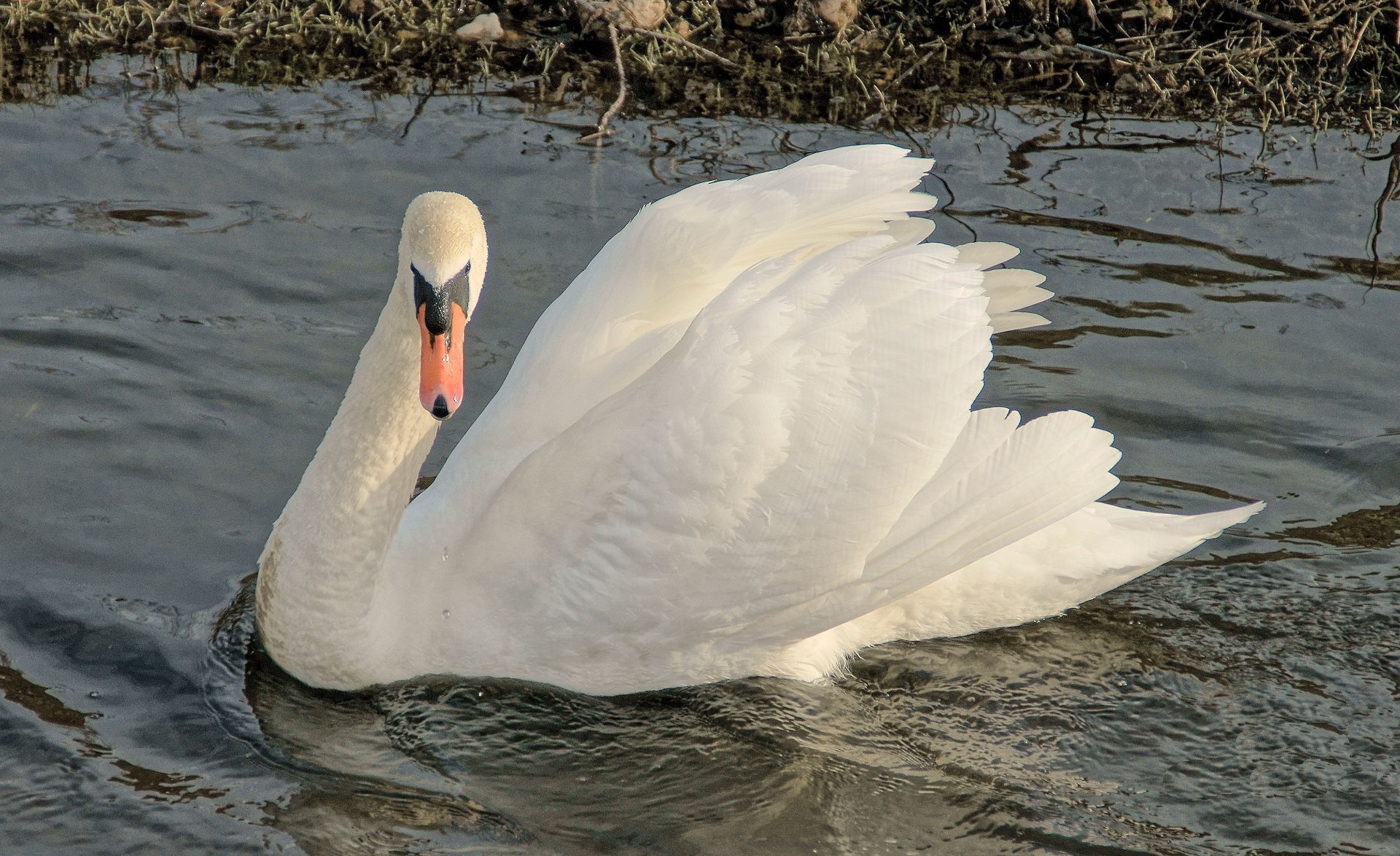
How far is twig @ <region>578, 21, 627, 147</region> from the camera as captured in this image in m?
7.84

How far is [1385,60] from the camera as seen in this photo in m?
8.71

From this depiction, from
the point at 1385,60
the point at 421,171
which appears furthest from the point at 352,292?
the point at 1385,60

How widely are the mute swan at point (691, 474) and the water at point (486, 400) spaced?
25 centimetres

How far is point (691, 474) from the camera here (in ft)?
13.7

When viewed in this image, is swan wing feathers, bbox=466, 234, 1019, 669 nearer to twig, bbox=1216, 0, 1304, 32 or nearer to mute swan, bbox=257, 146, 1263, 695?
mute swan, bbox=257, 146, 1263, 695

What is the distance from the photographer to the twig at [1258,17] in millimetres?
8648

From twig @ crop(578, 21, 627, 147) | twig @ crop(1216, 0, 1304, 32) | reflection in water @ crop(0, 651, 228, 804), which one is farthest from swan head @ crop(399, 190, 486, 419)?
twig @ crop(1216, 0, 1304, 32)

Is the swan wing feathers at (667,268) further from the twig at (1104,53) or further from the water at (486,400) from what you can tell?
the twig at (1104,53)

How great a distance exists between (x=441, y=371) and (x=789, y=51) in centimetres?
563

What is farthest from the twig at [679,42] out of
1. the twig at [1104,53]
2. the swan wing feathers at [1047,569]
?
the swan wing feathers at [1047,569]

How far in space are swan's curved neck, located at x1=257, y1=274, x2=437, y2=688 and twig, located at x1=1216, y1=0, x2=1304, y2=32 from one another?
6.24 metres

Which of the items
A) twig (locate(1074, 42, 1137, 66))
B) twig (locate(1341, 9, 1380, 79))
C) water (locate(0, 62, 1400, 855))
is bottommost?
water (locate(0, 62, 1400, 855))

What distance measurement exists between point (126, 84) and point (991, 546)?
5.78m

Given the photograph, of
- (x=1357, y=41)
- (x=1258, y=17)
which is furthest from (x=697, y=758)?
(x=1258, y=17)
